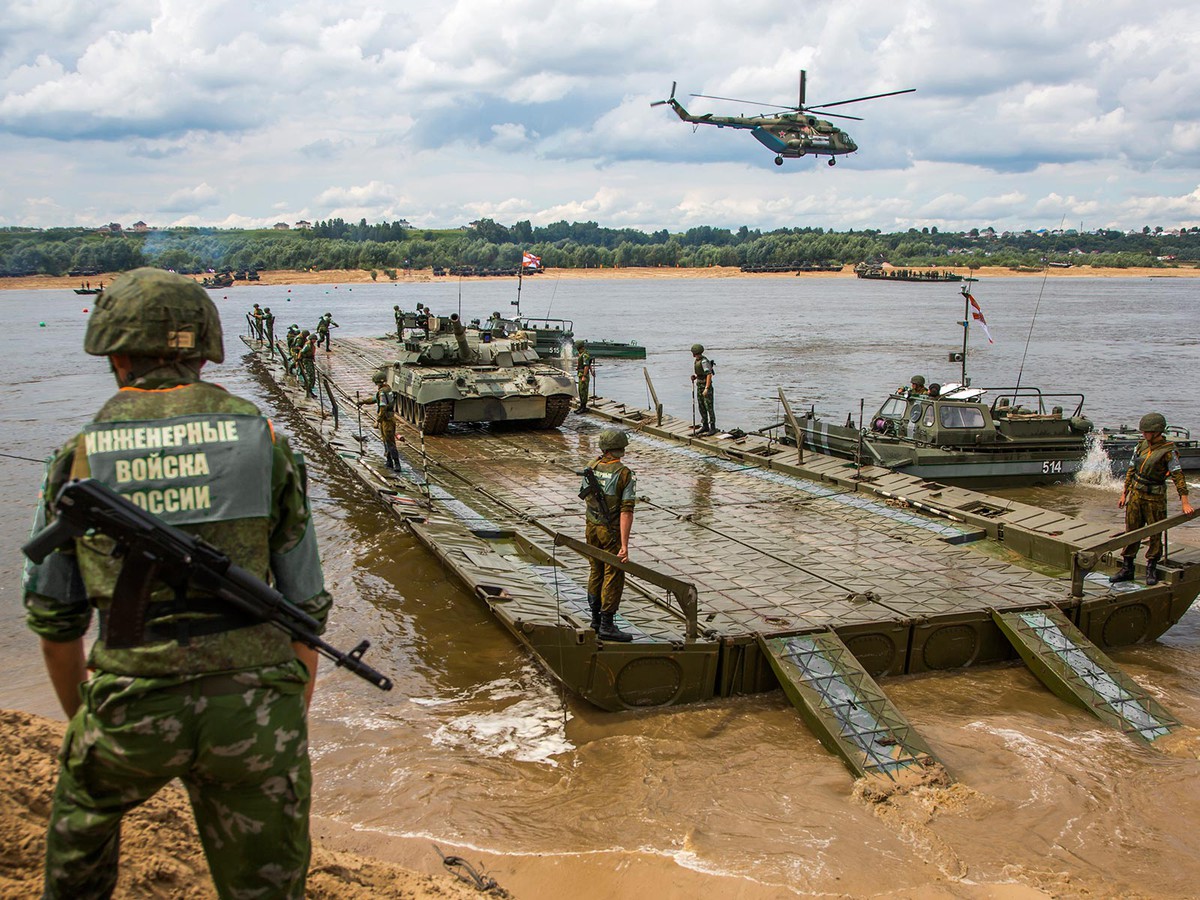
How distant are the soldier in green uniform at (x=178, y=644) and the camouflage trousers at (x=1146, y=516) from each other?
8.87m

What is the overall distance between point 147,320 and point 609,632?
536cm

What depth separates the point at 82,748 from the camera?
2.53 m

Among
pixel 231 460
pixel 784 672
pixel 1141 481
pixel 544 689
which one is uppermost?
pixel 231 460

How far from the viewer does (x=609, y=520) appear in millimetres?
7504

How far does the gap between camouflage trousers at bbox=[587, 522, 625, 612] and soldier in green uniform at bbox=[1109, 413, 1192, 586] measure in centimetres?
503

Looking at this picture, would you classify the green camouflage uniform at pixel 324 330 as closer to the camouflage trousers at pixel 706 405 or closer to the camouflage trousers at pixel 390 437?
the camouflage trousers at pixel 706 405

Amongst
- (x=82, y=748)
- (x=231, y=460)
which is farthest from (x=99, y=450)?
(x=82, y=748)

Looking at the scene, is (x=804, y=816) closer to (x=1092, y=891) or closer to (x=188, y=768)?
(x=1092, y=891)

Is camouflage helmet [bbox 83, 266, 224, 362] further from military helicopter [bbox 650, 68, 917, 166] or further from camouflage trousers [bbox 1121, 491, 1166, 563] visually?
military helicopter [bbox 650, 68, 917, 166]

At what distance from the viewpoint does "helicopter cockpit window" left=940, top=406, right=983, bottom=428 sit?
55.4ft

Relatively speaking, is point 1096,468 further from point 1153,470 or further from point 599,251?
point 599,251

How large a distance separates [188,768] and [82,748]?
0.85 ft

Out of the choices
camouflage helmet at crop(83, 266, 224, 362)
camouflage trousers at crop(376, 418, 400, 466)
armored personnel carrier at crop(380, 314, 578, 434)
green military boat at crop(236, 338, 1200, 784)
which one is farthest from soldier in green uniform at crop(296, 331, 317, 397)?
camouflage helmet at crop(83, 266, 224, 362)

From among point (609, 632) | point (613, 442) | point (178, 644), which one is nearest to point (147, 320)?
point (178, 644)
